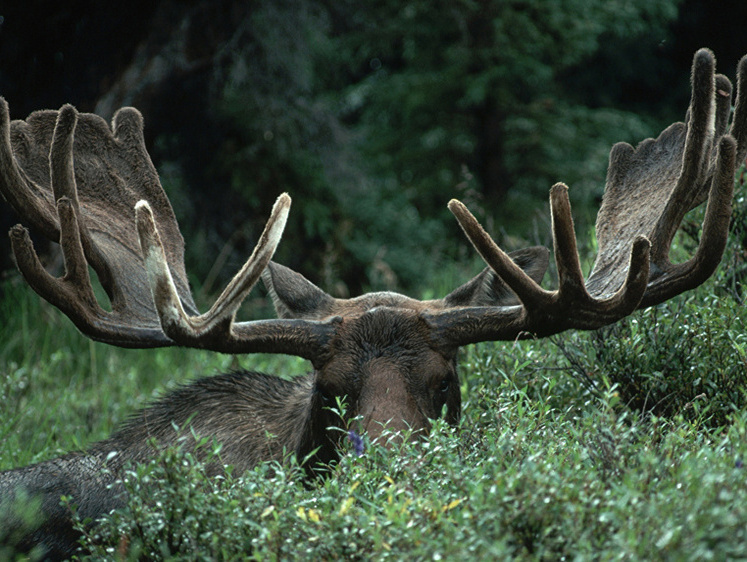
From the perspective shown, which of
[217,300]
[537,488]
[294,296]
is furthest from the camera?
[294,296]

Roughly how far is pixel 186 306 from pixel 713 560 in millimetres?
2870

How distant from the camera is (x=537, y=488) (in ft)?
8.12

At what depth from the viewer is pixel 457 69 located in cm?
1242

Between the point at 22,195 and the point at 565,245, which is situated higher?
the point at 22,195

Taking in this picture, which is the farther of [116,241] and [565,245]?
[116,241]

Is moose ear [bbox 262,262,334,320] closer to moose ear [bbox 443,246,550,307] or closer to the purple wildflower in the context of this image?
moose ear [bbox 443,246,550,307]

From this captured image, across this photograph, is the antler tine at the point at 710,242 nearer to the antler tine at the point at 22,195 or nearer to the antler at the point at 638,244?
the antler at the point at 638,244

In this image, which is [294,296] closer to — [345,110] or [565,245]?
[565,245]

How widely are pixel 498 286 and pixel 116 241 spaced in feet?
6.25

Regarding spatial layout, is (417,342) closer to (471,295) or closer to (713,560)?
(471,295)

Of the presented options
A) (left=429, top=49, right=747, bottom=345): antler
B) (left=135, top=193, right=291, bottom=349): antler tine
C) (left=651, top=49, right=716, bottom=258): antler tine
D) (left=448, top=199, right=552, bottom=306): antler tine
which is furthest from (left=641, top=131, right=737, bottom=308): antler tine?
(left=135, top=193, right=291, bottom=349): antler tine

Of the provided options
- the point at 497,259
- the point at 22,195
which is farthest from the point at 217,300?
the point at 22,195

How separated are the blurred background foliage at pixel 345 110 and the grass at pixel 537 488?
3337 millimetres

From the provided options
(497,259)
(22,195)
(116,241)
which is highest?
(22,195)
